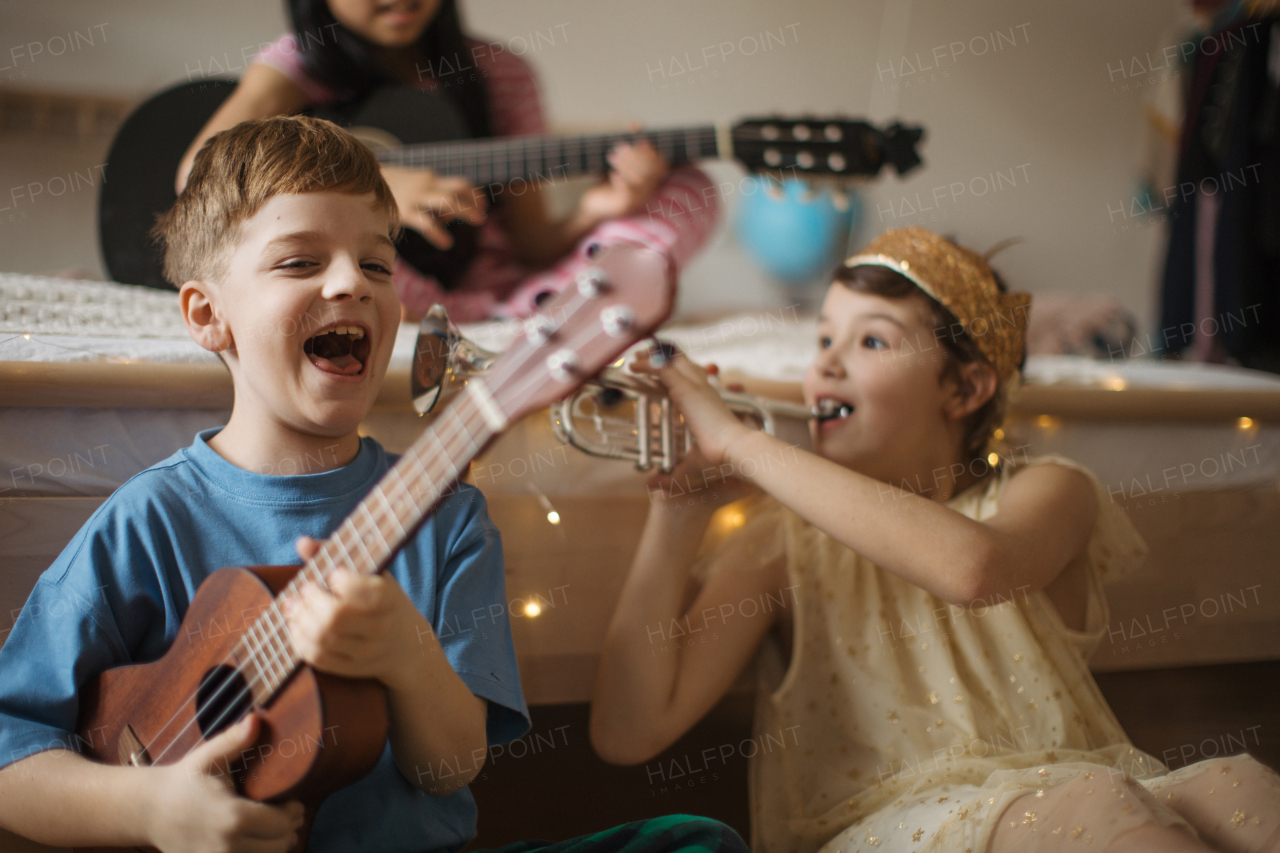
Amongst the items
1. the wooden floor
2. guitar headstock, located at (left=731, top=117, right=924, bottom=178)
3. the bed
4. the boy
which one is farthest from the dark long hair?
the wooden floor

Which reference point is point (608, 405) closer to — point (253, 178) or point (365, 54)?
point (253, 178)

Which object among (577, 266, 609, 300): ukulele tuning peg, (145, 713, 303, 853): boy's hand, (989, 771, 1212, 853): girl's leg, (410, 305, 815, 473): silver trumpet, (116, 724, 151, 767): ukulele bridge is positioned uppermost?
(577, 266, 609, 300): ukulele tuning peg

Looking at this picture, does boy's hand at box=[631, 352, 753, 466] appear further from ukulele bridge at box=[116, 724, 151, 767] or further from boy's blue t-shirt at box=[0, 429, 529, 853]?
ukulele bridge at box=[116, 724, 151, 767]

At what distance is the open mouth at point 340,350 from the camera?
25.4 inches

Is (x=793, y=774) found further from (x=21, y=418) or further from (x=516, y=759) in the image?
(x=21, y=418)

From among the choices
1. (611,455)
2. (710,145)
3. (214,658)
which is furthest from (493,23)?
(214,658)

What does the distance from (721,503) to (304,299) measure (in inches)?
19.7

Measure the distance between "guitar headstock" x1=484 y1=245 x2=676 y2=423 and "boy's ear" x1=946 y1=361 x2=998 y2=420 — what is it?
67 cm

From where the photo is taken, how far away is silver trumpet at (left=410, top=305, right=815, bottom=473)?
84cm

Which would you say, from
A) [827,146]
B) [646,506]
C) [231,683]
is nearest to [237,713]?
[231,683]

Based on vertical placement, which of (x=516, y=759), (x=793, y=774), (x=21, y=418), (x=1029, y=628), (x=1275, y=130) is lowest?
(x=516, y=759)

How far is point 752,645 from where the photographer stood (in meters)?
0.96

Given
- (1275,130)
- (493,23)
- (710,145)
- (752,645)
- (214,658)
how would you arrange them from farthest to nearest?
(493,23), (1275,130), (710,145), (752,645), (214,658)

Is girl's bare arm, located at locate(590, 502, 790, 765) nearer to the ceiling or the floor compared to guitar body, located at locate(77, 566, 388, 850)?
nearer to the floor
